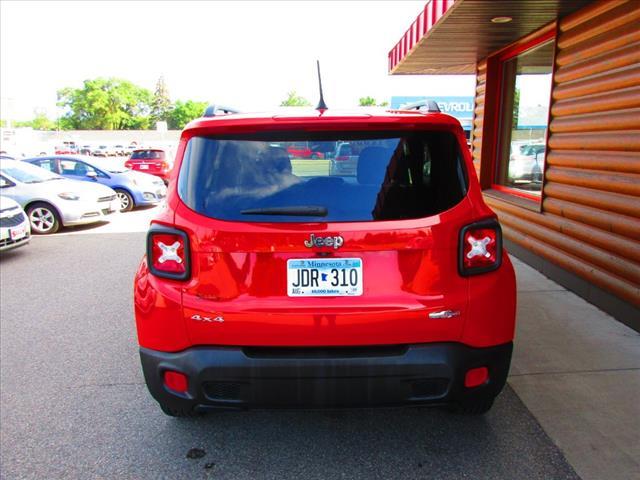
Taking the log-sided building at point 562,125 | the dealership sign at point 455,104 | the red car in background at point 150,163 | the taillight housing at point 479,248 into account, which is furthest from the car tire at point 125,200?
the dealership sign at point 455,104

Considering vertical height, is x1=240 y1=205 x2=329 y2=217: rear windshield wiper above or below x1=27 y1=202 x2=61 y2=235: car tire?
above

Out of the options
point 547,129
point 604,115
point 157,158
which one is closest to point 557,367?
point 604,115

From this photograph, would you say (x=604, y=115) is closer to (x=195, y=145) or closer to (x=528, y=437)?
(x=528, y=437)

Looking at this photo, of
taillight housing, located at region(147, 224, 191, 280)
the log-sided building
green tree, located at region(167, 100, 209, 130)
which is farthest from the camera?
green tree, located at region(167, 100, 209, 130)

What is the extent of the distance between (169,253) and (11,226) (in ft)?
23.1

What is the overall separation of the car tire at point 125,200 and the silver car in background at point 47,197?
2.51 metres

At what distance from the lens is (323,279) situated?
2.42 m

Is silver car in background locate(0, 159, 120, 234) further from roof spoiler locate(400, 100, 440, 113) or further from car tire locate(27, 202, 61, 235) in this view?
roof spoiler locate(400, 100, 440, 113)

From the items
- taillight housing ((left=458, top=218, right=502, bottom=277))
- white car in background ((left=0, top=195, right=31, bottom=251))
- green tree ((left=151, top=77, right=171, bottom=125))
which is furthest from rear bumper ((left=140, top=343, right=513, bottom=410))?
green tree ((left=151, top=77, right=171, bottom=125))

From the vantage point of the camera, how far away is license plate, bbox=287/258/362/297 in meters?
2.41

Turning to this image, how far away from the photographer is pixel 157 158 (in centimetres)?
1911

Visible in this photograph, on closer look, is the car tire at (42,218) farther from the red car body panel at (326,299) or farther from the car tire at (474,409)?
the car tire at (474,409)

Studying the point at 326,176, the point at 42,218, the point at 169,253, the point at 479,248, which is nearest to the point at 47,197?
the point at 42,218

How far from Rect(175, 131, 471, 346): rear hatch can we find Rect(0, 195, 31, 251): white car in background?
6947 mm
